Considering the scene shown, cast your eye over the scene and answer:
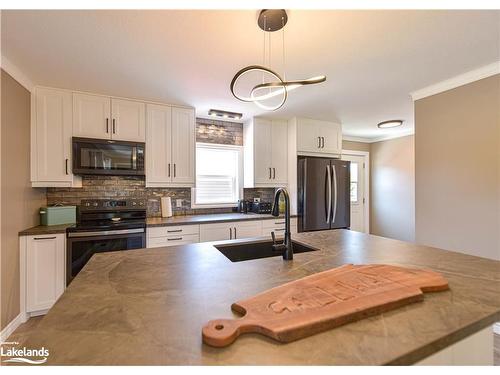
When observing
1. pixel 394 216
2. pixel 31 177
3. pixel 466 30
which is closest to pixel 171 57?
pixel 31 177

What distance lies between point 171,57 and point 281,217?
93.6 inches

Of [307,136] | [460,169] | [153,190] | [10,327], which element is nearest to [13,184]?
[10,327]

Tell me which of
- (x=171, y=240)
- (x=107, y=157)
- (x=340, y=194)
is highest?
(x=107, y=157)

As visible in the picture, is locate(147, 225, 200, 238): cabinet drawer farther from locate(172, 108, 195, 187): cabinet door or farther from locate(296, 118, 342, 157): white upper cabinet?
locate(296, 118, 342, 157): white upper cabinet

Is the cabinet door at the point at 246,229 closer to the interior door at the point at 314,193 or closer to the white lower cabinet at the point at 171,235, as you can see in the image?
the white lower cabinet at the point at 171,235

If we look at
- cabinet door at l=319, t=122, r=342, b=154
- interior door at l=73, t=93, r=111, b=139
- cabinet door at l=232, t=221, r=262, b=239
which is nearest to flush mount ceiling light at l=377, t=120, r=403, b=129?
cabinet door at l=319, t=122, r=342, b=154

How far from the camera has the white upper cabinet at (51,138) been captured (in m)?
2.57

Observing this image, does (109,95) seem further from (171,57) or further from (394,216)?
A: (394,216)

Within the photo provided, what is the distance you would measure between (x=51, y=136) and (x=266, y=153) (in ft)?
8.85

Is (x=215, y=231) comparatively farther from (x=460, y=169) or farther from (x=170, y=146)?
(x=460, y=169)

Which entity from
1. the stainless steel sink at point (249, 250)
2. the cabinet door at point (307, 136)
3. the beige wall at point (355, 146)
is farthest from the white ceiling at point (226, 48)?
the beige wall at point (355, 146)

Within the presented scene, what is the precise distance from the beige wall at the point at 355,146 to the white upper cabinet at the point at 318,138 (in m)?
1.26

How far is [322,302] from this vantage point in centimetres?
77

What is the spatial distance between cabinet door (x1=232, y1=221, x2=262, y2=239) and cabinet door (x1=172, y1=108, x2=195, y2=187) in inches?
34.6
